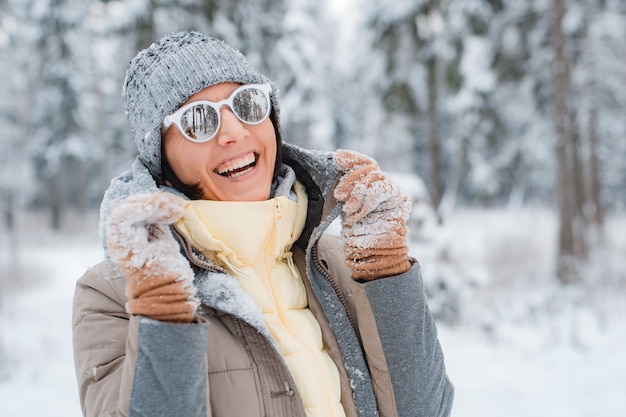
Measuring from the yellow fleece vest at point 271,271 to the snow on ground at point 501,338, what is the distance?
143 inches

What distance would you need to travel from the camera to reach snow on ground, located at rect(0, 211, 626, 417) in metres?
4.80

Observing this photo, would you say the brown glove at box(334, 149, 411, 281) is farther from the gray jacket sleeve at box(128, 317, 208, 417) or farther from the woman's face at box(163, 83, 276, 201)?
the gray jacket sleeve at box(128, 317, 208, 417)

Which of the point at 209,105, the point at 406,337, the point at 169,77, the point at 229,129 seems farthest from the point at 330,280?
the point at 169,77

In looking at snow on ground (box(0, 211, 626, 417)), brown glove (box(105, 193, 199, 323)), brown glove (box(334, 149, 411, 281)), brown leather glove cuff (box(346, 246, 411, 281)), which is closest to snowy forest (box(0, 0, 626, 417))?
snow on ground (box(0, 211, 626, 417))

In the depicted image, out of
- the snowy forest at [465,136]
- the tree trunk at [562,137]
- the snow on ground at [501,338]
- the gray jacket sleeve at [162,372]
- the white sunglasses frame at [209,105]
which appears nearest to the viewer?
the gray jacket sleeve at [162,372]

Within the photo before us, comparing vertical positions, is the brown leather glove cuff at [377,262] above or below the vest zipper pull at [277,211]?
below

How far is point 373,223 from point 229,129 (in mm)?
557

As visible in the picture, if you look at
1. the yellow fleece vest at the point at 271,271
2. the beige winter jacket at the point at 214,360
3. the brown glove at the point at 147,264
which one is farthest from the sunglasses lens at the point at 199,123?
the beige winter jacket at the point at 214,360

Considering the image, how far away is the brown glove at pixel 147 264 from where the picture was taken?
1.23 metres

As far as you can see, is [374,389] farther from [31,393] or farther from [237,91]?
[31,393]

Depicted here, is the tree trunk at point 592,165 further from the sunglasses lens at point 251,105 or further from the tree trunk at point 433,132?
the sunglasses lens at point 251,105

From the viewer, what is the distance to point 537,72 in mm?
11609

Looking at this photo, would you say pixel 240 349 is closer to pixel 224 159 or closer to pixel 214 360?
pixel 214 360

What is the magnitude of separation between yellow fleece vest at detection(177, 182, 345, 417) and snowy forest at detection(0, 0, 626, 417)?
2.93 ft
